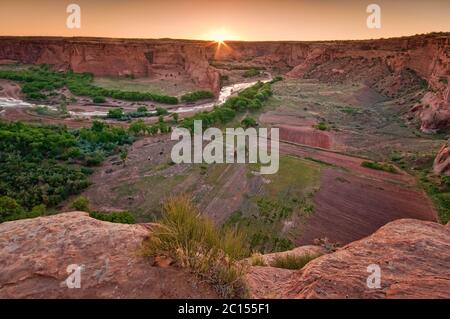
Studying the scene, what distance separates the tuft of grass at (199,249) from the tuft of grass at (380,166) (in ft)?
77.1

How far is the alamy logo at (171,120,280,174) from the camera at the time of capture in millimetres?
25906

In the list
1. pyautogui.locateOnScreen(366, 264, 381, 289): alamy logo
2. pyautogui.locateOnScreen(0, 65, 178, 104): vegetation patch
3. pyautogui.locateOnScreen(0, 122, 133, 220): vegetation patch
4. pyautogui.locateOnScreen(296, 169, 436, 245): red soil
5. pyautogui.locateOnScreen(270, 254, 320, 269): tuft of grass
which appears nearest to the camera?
pyautogui.locateOnScreen(366, 264, 381, 289): alamy logo

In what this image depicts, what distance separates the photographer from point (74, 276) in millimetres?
4266

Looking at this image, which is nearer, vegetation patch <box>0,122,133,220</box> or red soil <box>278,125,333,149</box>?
vegetation patch <box>0,122,133,220</box>

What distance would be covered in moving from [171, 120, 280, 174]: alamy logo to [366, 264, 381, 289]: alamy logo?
18.2m

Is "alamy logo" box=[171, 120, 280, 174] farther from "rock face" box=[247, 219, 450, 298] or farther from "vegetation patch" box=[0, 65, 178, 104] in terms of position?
"vegetation patch" box=[0, 65, 178, 104]

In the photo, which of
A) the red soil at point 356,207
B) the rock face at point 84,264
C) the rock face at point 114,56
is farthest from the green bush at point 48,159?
the rock face at point 114,56

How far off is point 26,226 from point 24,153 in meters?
26.9

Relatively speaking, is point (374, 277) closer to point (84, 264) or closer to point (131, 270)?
point (131, 270)

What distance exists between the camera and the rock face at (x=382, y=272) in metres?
4.63

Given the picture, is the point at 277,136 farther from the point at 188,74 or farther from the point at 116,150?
Result: the point at 188,74

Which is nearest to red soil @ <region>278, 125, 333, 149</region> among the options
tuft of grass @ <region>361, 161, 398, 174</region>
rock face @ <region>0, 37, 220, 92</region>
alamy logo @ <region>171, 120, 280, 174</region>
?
alamy logo @ <region>171, 120, 280, 174</region>

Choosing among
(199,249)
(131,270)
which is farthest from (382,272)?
(131,270)

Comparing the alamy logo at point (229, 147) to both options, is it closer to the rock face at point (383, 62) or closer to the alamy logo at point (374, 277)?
the alamy logo at point (374, 277)
